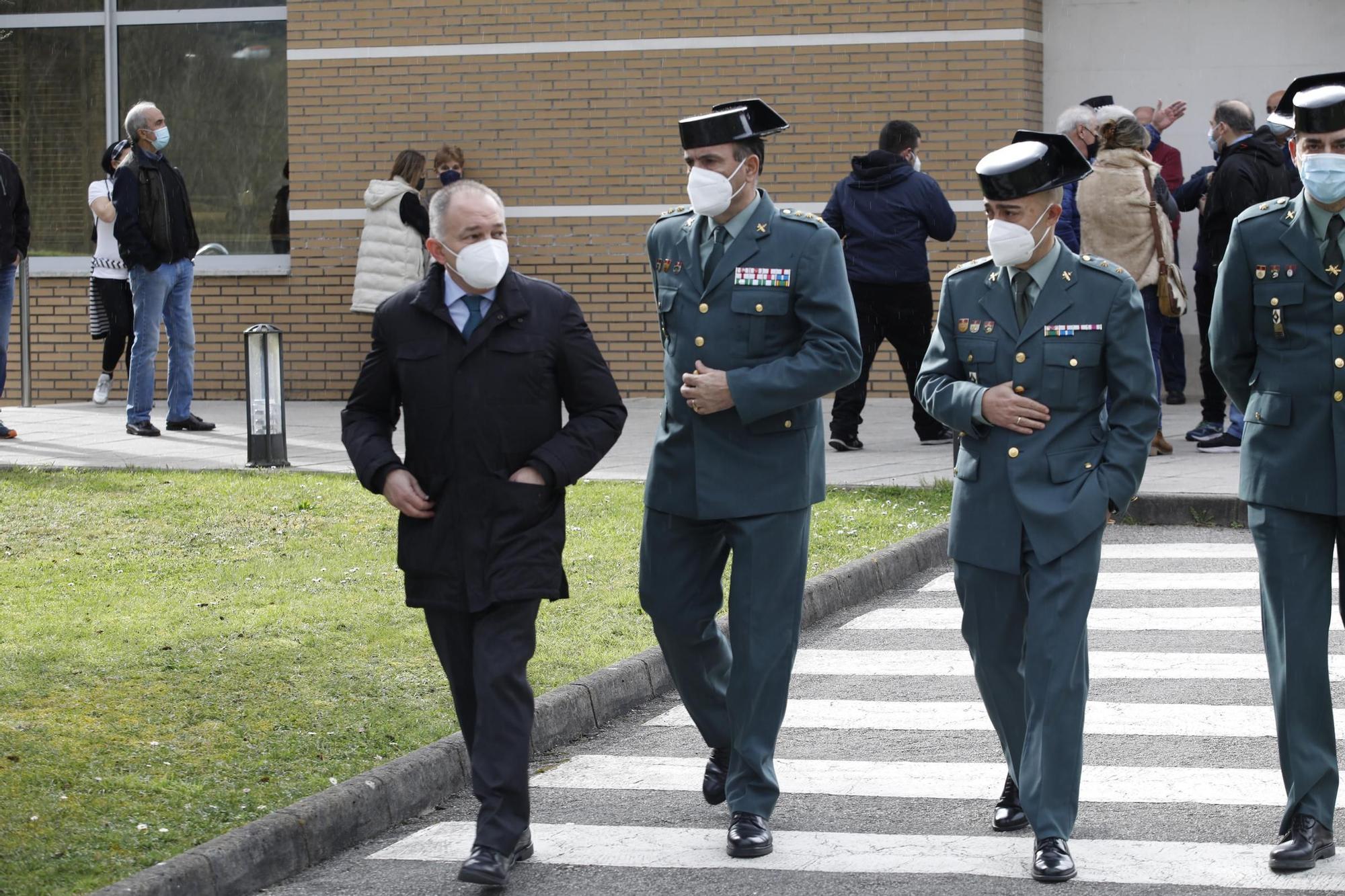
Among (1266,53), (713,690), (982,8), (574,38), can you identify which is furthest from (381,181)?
(713,690)

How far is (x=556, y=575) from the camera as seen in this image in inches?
202

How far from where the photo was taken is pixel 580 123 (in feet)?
55.8

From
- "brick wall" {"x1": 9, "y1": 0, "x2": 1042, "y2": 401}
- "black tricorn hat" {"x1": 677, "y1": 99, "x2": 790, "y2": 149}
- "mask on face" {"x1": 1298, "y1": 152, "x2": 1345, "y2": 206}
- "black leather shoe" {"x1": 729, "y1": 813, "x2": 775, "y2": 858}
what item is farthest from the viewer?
"brick wall" {"x1": 9, "y1": 0, "x2": 1042, "y2": 401}

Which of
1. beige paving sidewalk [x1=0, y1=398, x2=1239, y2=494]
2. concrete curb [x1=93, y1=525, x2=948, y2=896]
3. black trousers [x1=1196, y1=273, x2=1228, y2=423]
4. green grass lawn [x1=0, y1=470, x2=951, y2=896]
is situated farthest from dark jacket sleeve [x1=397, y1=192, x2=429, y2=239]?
concrete curb [x1=93, y1=525, x2=948, y2=896]

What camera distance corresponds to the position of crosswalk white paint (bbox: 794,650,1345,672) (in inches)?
294

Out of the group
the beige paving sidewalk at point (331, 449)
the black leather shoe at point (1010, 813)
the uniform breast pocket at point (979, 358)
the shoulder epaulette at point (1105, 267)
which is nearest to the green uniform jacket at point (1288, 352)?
the shoulder epaulette at point (1105, 267)

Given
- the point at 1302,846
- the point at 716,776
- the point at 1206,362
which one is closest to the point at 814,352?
the point at 716,776

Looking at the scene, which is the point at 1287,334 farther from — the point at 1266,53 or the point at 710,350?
the point at 1266,53

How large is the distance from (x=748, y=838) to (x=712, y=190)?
1.72 meters

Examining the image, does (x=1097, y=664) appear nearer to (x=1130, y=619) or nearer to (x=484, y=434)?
(x=1130, y=619)

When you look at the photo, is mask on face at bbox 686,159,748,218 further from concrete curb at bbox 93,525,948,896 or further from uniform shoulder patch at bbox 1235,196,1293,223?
concrete curb at bbox 93,525,948,896

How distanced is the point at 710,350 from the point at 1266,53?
1240 cm

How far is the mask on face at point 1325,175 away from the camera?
484 cm

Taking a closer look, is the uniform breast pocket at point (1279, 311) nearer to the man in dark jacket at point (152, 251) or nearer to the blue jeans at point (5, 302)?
the man in dark jacket at point (152, 251)
